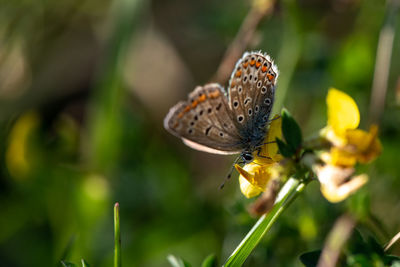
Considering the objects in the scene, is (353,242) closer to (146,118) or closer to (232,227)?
(232,227)

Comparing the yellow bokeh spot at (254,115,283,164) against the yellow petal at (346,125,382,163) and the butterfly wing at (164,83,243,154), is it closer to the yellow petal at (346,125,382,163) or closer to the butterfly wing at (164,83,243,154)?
the butterfly wing at (164,83,243,154)

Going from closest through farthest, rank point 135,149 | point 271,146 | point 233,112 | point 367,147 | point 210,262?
1. point 367,147
2. point 210,262
3. point 271,146
4. point 233,112
5. point 135,149

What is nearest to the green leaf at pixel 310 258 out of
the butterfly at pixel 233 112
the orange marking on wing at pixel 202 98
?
the butterfly at pixel 233 112

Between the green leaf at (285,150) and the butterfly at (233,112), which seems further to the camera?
the butterfly at (233,112)

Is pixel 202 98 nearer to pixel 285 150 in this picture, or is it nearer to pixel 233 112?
pixel 233 112

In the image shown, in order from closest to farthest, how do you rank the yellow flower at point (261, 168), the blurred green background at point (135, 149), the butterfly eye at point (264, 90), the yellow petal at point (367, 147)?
the yellow petal at point (367, 147) → the yellow flower at point (261, 168) → the butterfly eye at point (264, 90) → the blurred green background at point (135, 149)

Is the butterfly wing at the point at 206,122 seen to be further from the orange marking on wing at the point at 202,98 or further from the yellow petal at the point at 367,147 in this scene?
the yellow petal at the point at 367,147

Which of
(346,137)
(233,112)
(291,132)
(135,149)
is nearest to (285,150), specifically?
(291,132)
